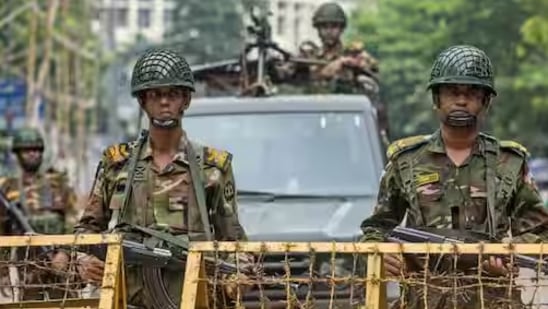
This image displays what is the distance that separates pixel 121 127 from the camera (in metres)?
42.3

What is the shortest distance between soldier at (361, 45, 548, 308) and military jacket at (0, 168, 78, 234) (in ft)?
15.1

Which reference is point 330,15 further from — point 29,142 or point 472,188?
point 472,188

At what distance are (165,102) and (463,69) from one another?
1.20 meters

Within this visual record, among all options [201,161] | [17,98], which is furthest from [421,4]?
[201,161]

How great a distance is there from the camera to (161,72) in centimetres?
525

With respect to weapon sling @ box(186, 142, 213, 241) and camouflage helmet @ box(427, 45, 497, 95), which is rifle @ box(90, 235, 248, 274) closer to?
weapon sling @ box(186, 142, 213, 241)

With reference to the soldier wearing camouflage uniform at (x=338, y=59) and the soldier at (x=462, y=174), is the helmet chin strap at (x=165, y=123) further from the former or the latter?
the soldier wearing camouflage uniform at (x=338, y=59)

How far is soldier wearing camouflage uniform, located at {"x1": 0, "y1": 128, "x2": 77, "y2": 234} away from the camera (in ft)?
31.2

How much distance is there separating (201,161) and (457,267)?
123 centimetres

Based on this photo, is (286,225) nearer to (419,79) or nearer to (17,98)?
(17,98)

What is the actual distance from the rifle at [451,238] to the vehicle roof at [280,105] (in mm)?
3287

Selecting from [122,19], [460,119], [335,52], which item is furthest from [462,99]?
[122,19]

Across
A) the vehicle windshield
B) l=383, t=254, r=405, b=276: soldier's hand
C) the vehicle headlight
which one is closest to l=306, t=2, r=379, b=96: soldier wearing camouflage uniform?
the vehicle windshield

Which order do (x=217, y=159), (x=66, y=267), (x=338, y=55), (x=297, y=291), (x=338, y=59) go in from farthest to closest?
(x=338, y=55), (x=338, y=59), (x=297, y=291), (x=217, y=159), (x=66, y=267)
